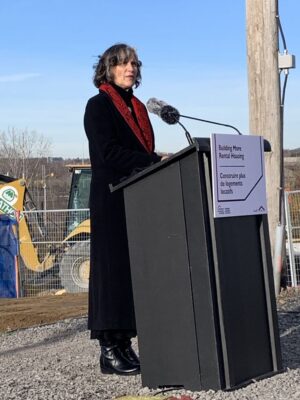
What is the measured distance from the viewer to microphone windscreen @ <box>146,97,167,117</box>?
5000 mm

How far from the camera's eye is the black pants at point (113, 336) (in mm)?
5293

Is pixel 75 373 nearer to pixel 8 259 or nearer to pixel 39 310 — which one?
pixel 39 310

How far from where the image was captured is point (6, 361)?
22.7ft

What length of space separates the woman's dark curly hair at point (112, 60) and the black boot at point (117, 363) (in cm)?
181

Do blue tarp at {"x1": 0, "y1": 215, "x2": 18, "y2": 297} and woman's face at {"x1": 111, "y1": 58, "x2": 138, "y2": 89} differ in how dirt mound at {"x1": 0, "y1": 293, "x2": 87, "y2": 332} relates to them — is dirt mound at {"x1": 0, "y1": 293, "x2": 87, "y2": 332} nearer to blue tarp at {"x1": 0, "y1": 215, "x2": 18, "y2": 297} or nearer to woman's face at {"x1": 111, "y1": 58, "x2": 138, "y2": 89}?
blue tarp at {"x1": 0, "y1": 215, "x2": 18, "y2": 297}

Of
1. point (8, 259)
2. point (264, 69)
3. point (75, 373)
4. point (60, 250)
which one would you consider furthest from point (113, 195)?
point (60, 250)

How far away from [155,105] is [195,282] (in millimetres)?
1191

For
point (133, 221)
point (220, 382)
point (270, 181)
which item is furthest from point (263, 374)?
point (270, 181)

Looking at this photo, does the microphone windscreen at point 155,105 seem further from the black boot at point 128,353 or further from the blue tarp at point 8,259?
the blue tarp at point 8,259

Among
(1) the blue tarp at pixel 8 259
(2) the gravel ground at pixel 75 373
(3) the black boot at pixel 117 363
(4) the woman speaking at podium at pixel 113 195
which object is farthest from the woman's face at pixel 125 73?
(1) the blue tarp at pixel 8 259

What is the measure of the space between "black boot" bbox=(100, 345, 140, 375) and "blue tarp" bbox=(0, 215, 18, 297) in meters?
11.1

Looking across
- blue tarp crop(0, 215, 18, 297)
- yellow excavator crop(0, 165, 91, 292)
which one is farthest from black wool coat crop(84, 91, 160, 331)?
blue tarp crop(0, 215, 18, 297)

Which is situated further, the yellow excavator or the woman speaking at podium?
the yellow excavator

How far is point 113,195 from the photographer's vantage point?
527 centimetres
